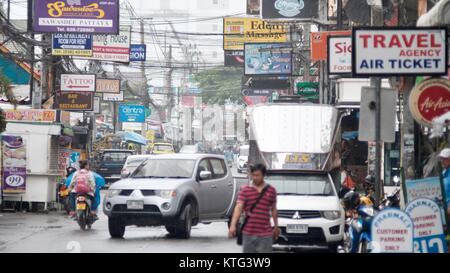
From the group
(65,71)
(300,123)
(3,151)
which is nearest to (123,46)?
(65,71)

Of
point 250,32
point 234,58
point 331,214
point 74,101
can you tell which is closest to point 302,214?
point 331,214

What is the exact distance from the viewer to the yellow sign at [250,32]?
46562mm

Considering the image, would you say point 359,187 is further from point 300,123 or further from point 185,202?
point 185,202

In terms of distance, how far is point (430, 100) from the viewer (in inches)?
563

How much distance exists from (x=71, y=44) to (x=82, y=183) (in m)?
9.40

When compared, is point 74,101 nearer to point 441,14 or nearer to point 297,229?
point 297,229

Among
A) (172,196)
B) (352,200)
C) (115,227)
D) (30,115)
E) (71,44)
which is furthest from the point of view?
(71,44)

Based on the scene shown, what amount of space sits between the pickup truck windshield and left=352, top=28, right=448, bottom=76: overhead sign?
28.5 feet

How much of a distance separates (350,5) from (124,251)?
12.1 metres

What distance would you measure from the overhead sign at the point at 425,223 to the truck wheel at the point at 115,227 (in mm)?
8868

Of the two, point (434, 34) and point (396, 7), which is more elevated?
point (396, 7)

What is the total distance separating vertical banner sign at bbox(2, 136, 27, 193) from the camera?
27469 millimetres

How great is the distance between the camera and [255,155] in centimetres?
2427
